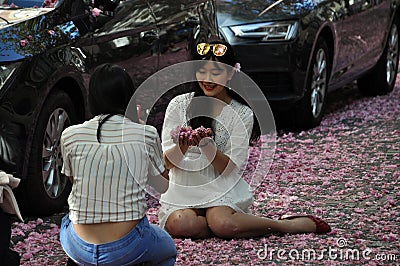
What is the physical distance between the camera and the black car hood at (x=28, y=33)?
6.38 m

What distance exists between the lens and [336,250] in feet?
19.4

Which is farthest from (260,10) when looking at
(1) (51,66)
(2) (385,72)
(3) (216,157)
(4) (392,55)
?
(3) (216,157)

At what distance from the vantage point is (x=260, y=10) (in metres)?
9.83

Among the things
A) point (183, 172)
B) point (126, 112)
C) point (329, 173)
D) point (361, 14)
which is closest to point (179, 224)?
point (183, 172)

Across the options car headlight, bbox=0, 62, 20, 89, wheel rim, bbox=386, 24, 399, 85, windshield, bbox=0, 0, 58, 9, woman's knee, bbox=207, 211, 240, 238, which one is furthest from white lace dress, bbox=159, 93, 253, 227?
wheel rim, bbox=386, 24, 399, 85

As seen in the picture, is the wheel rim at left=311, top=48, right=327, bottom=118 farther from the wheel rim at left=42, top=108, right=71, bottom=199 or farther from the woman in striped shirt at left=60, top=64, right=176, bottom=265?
the woman in striped shirt at left=60, top=64, right=176, bottom=265

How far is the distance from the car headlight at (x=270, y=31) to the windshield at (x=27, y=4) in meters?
2.93

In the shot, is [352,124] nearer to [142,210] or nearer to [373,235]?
[373,235]

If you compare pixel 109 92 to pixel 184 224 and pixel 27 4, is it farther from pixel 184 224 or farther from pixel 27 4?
pixel 27 4

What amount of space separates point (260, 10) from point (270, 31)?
0.36 meters

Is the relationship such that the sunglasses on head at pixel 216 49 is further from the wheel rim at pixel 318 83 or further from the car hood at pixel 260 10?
the wheel rim at pixel 318 83

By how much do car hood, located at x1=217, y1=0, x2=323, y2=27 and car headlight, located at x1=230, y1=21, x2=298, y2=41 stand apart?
7 cm

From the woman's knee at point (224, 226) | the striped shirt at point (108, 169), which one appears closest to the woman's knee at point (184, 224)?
the woman's knee at point (224, 226)

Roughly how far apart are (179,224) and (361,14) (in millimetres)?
5539
